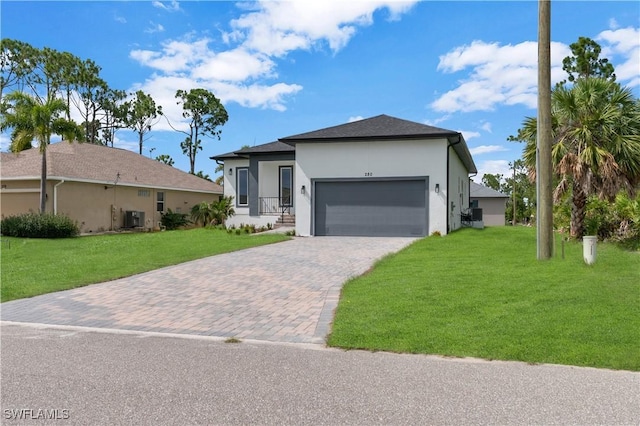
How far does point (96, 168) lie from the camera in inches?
989

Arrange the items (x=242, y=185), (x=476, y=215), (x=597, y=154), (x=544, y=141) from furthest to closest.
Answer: (x=476, y=215) → (x=242, y=185) → (x=597, y=154) → (x=544, y=141)

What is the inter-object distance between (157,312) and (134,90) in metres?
46.6

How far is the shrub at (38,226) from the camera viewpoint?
1933 cm

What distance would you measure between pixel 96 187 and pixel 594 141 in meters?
23.2

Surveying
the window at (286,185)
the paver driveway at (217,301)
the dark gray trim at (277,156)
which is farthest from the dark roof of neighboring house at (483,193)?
the paver driveway at (217,301)

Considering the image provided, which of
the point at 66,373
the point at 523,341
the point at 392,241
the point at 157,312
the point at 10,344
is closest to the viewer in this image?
the point at 66,373

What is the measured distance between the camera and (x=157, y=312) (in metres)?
6.98

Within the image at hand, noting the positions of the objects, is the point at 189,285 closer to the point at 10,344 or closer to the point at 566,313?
the point at 10,344

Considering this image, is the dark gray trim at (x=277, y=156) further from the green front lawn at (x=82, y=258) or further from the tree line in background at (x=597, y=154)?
the tree line in background at (x=597, y=154)

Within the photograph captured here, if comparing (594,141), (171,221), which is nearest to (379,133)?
(594,141)

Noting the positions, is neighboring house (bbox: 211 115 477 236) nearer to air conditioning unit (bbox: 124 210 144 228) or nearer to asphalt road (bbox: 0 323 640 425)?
air conditioning unit (bbox: 124 210 144 228)

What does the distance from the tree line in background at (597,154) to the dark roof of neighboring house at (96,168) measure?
21.3 metres

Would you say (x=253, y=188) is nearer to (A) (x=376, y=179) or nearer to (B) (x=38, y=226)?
(A) (x=376, y=179)

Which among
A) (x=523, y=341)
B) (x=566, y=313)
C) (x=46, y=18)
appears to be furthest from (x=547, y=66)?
(x=46, y=18)
